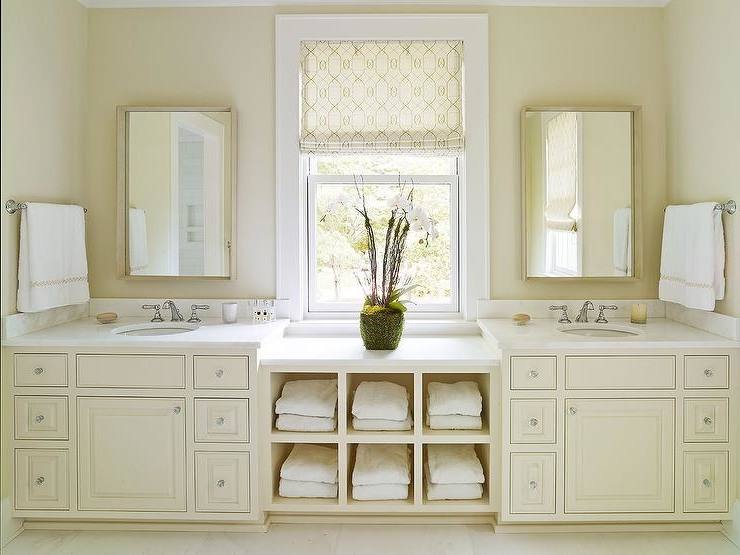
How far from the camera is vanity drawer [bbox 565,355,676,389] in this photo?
2551 mm

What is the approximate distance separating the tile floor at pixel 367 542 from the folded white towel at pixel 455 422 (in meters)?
0.43

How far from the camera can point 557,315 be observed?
10.3 ft

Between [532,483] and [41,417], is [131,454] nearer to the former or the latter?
[41,417]

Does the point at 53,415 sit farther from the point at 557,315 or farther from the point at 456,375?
the point at 557,315

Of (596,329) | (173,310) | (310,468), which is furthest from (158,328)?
(596,329)

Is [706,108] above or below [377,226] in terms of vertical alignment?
above

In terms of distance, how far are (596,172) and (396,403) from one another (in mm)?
1484

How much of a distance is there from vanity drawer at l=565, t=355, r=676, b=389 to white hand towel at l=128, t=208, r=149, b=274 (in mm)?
2050

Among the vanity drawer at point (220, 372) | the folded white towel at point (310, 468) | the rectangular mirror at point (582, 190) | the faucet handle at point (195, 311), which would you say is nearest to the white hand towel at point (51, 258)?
the faucet handle at point (195, 311)

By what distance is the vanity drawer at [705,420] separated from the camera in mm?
2557

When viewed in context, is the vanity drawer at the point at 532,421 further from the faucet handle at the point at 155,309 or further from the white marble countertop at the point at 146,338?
the faucet handle at the point at 155,309

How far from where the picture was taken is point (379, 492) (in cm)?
268

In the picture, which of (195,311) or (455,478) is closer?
(455,478)

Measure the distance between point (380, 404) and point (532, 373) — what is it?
25.1 inches
